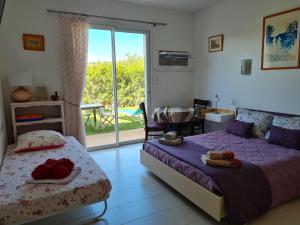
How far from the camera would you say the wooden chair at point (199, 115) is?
452 cm

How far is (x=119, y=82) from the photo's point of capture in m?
4.41

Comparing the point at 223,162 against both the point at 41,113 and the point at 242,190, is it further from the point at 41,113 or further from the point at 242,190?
the point at 41,113

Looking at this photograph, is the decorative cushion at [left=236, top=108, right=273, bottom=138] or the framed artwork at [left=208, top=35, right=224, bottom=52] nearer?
the decorative cushion at [left=236, top=108, right=273, bottom=138]

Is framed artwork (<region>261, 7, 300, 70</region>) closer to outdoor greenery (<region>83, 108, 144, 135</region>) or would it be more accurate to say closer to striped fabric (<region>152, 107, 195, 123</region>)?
striped fabric (<region>152, 107, 195, 123</region>)

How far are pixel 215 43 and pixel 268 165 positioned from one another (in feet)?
9.13

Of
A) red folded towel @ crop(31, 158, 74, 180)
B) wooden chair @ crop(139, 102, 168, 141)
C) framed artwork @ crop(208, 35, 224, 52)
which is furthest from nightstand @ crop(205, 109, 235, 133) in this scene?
red folded towel @ crop(31, 158, 74, 180)

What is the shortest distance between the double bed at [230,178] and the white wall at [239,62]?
78cm

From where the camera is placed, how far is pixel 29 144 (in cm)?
289

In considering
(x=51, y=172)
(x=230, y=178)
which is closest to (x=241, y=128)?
(x=230, y=178)

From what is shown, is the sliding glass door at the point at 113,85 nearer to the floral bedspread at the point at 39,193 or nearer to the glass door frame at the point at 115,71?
the glass door frame at the point at 115,71

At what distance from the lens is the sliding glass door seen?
164 inches

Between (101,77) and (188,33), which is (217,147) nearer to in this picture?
(101,77)

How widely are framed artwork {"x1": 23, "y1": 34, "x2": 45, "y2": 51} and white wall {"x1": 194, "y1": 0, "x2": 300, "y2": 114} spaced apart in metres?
3.06

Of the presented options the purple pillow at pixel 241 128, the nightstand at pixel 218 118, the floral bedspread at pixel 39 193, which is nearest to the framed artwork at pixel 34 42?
the floral bedspread at pixel 39 193
